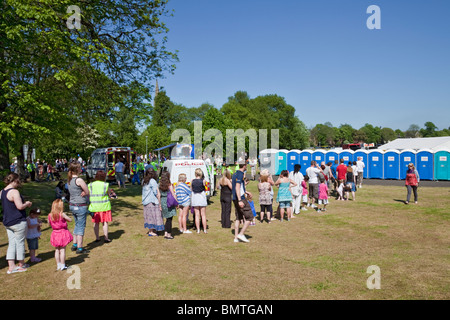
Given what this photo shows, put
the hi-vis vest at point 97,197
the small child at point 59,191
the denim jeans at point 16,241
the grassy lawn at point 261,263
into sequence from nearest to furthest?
the grassy lawn at point 261,263 < the denim jeans at point 16,241 < the hi-vis vest at point 97,197 < the small child at point 59,191

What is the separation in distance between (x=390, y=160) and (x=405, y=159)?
1.01 metres

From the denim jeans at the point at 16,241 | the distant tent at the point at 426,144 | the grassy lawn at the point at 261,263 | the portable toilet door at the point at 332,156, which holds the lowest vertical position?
the grassy lawn at the point at 261,263

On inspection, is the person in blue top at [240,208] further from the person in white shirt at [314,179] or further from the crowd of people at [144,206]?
the person in white shirt at [314,179]

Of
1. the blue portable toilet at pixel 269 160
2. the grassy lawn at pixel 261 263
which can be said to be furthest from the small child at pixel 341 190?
the blue portable toilet at pixel 269 160

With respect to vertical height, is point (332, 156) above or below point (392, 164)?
above

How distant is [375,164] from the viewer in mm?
25906

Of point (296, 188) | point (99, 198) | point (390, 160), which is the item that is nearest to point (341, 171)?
point (296, 188)

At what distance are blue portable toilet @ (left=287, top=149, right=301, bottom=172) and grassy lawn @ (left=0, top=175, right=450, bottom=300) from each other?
57.4ft

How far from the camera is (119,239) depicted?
9008 millimetres

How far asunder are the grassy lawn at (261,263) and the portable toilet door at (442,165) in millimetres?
14545

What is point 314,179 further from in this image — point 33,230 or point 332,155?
point 332,155

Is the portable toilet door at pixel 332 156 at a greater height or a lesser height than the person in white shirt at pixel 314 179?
greater

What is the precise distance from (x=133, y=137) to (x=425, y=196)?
192ft

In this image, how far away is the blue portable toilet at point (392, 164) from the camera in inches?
984
